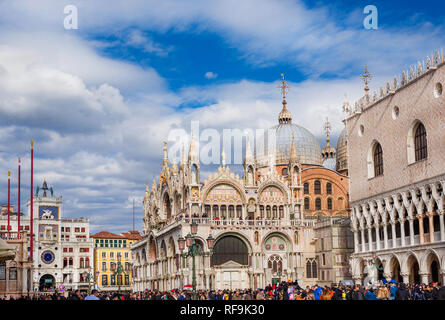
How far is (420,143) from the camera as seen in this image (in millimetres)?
42594

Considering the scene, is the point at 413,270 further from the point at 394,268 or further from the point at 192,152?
the point at 192,152

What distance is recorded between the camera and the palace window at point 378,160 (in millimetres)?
48156

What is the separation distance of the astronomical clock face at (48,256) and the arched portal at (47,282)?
6.89 feet

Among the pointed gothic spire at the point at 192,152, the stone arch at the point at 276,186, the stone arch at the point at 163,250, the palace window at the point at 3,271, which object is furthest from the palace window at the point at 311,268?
the palace window at the point at 3,271

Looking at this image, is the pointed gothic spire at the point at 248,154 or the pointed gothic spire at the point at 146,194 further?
the pointed gothic spire at the point at 146,194

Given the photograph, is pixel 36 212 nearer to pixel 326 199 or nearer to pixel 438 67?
pixel 326 199

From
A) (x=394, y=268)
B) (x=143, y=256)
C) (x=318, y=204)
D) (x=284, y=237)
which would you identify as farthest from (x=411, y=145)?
(x=143, y=256)

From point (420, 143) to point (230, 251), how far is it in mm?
20484

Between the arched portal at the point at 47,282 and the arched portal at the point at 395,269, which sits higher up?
the arched portal at the point at 395,269

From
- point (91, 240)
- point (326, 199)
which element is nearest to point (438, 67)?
point (326, 199)

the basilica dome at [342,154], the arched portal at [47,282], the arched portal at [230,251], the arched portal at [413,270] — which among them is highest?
the basilica dome at [342,154]

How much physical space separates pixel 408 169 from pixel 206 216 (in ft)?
64.7

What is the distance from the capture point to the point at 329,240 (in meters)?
54.8

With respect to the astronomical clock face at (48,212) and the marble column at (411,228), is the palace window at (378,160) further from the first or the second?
the astronomical clock face at (48,212)
